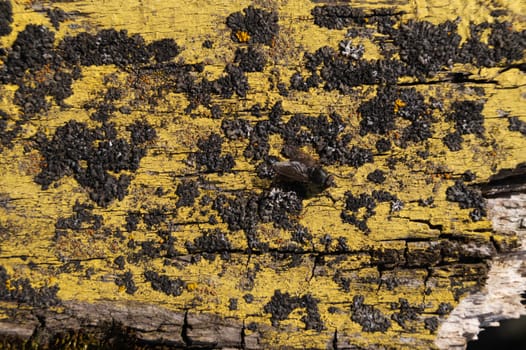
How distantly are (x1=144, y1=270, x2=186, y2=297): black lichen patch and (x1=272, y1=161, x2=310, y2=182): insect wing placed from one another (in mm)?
967

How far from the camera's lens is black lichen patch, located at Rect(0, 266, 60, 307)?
3045 millimetres

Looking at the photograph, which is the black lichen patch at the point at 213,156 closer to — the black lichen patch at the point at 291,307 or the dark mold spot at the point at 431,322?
the black lichen patch at the point at 291,307

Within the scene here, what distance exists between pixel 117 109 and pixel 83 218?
2.38ft

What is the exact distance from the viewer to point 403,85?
2.86 m

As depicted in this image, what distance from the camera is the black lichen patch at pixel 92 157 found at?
2.93 meters

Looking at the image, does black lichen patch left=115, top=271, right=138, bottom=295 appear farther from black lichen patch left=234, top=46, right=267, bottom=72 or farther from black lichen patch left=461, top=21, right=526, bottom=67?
black lichen patch left=461, top=21, right=526, bottom=67

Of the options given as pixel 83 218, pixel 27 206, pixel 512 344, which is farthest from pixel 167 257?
pixel 512 344

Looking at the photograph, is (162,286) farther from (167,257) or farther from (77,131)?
(77,131)

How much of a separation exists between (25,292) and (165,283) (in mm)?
911

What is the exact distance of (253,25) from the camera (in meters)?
2.88

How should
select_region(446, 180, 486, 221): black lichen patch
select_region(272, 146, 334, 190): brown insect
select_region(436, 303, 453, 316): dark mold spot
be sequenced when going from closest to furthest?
1. select_region(272, 146, 334, 190): brown insect
2. select_region(446, 180, 486, 221): black lichen patch
3. select_region(436, 303, 453, 316): dark mold spot

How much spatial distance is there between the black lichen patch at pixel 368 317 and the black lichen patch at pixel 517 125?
140 cm

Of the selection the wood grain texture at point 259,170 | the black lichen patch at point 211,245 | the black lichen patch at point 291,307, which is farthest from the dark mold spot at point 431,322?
the black lichen patch at point 211,245

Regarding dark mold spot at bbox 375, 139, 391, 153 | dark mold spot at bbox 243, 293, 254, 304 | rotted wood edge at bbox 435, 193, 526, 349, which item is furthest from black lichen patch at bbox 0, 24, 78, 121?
rotted wood edge at bbox 435, 193, 526, 349
